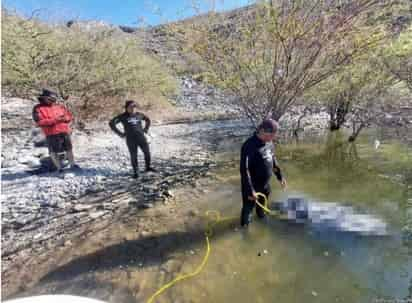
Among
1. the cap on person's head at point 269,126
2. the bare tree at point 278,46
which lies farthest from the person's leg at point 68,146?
the cap on person's head at point 269,126

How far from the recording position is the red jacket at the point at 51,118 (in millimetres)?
5309

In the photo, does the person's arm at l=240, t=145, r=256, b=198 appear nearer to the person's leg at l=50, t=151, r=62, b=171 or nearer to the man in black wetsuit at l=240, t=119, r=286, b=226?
the man in black wetsuit at l=240, t=119, r=286, b=226

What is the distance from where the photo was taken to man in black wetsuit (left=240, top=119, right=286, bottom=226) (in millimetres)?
3258

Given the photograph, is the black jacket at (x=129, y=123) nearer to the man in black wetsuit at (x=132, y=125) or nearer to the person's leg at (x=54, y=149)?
the man in black wetsuit at (x=132, y=125)

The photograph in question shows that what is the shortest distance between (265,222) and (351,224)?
1.39 m

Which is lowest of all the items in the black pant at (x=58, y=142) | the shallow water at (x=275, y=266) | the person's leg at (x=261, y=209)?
the shallow water at (x=275, y=266)

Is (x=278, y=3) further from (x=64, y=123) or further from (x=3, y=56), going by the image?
(x=3, y=56)

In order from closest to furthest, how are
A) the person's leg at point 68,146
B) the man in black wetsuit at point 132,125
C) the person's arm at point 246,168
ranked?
the person's arm at point 246,168, the man in black wetsuit at point 132,125, the person's leg at point 68,146

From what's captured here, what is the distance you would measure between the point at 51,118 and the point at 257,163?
14.9 feet

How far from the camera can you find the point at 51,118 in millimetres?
5418

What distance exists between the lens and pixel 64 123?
5.64 meters

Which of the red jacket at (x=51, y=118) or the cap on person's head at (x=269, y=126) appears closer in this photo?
the cap on person's head at (x=269, y=126)

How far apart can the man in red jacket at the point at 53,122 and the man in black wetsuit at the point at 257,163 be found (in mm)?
4335

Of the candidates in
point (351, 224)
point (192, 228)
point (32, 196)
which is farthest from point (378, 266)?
point (32, 196)
